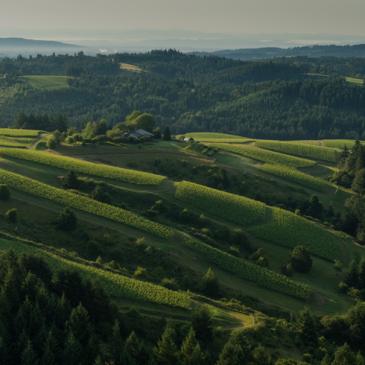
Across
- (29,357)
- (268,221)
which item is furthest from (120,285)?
(268,221)

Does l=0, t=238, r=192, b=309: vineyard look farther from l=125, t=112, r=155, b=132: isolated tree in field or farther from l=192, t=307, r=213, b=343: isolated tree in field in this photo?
l=125, t=112, r=155, b=132: isolated tree in field

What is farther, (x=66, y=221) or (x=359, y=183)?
(x=359, y=183)

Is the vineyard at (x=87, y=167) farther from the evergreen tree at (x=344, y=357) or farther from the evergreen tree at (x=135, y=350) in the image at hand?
the evergreen tree at (x=344, y=357)

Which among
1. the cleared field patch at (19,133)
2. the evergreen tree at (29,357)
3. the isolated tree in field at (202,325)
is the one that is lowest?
the isolated tree in field at (202,325)

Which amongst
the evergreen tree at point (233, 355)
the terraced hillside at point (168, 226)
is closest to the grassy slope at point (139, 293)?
the terraced hillside at point (168, 226)

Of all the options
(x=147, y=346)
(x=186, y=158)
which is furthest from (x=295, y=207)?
(x=147, y=346)

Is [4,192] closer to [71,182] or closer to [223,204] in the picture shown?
[71,182]

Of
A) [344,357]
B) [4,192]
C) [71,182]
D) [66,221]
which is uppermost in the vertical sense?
[4,192]
